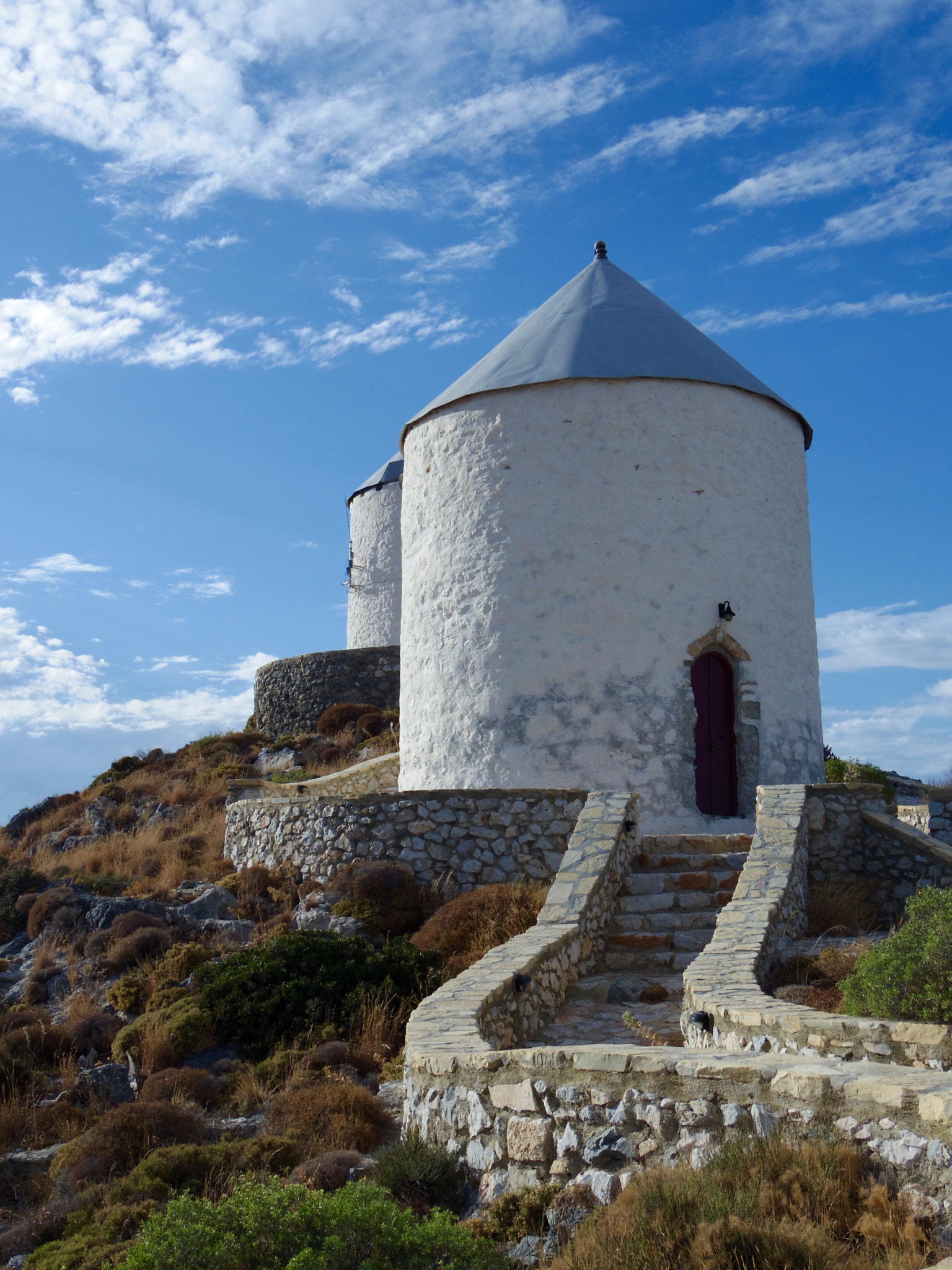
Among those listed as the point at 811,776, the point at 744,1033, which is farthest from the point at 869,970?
the point at 811,776

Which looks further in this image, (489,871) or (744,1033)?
(489,871)

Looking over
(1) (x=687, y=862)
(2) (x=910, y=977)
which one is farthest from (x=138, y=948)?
(2) (x=910, y=977)

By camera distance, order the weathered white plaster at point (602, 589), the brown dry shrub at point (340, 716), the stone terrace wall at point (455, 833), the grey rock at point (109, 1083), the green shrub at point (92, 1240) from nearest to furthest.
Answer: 1. the green shrub at point (92, 1240)
2. the grey rock at point (109, 1083)
3. the stone terrace wall at point (455, 833)
4. the weathered white plaster at point (602, 589)
5. the brown dry shrub at point (340, 716)

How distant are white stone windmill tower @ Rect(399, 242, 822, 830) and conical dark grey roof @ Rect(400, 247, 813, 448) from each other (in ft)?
0.15

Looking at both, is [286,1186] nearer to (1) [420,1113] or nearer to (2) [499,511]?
(1) [420,1113]

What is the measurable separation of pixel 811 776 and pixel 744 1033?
9.03 metres

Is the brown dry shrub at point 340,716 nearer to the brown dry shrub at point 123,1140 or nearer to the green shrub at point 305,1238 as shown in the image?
the brown dry shrub at point 123,1140

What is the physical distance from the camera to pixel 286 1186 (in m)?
4.77

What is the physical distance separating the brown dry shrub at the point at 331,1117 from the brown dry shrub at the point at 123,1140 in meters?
0.55

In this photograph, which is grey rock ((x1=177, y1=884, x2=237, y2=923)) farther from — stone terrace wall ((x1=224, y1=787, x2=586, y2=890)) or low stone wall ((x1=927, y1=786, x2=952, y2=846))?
low stone wall ((x1=927, y1=786, x2=952, y2=846))

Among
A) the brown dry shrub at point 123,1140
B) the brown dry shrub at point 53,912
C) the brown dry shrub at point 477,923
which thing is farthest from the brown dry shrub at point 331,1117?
the brown dry shrub at point 53,912

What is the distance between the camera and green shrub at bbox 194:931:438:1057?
8.84 meters

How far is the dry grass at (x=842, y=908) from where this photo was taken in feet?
32.9

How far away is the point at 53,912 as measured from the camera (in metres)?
13.3
